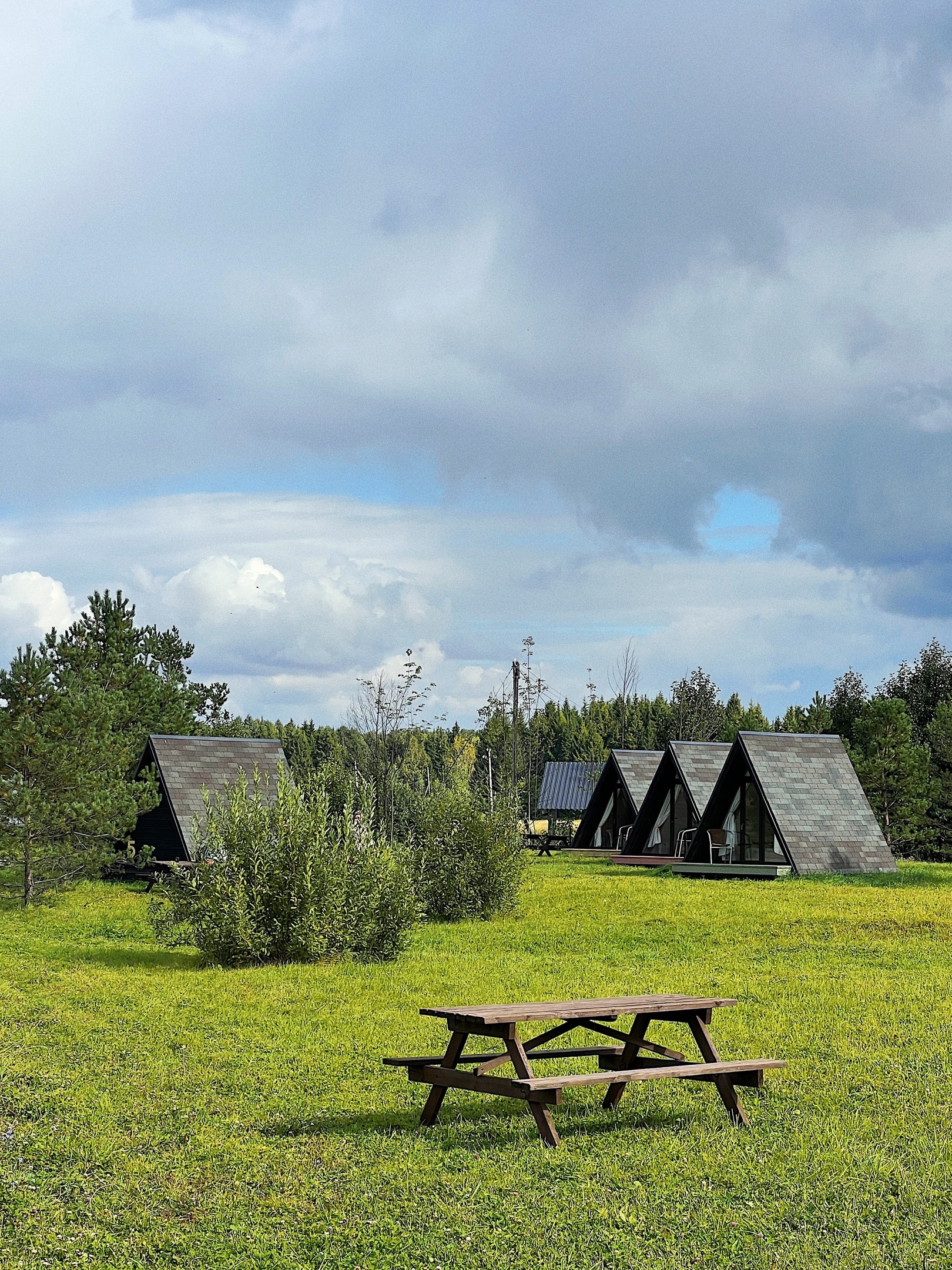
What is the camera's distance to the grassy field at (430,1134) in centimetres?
549

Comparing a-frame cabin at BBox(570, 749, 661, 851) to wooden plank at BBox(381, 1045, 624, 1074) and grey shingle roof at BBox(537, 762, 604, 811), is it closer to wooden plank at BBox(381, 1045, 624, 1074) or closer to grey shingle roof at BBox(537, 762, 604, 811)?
grey shingle roof at BBox(537, 762, 604, 811)

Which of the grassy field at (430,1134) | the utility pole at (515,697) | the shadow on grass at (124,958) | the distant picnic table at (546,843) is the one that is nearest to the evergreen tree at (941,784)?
the distant picnic table at (546,843)

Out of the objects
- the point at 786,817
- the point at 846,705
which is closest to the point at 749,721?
the point at 846,705

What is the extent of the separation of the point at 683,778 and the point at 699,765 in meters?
0.97

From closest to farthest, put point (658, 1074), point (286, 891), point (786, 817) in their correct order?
point (658, 1074) → point (286, 891) → point (786, 817)

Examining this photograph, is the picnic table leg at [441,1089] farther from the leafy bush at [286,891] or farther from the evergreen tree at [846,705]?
the evergreen tree at [846,705]

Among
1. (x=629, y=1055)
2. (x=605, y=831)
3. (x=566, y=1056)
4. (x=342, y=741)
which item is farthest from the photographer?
(x=342, y=741)

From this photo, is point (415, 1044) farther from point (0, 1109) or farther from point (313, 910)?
point (313, 910)

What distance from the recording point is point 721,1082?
7434 mm

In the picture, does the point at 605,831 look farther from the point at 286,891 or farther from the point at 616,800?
the point at 286,891

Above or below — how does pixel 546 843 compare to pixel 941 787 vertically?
below

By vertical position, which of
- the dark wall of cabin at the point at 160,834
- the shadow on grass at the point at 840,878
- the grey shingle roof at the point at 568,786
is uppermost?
the grey shingle roof at the point at 568,786

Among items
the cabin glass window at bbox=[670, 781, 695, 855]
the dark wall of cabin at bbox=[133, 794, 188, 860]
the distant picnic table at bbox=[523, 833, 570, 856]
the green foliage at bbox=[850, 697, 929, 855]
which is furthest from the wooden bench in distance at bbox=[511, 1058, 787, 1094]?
the distant picnic table at bbox=[523, 833, 570, 856]

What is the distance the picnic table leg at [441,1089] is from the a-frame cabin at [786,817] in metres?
19.8
